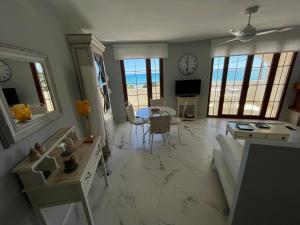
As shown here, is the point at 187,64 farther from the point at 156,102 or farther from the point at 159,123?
the point at 159,123

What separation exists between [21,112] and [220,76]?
4.31 m

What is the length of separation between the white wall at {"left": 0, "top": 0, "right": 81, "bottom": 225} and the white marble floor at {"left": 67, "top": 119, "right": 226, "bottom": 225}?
53cm

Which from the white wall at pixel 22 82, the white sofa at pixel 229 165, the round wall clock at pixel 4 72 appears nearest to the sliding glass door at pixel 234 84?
the white sofa at pixel 229 165

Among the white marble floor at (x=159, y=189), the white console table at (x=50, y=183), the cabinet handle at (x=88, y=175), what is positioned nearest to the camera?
the white console table at (x=50, y=183)

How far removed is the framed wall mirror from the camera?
92 centimetres

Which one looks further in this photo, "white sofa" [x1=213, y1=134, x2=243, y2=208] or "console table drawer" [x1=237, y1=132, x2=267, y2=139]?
"console table drawer" [x1=237, y1=132, x2=267, y2=139]

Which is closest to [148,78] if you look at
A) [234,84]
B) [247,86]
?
[234,84]

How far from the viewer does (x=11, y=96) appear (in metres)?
0.99

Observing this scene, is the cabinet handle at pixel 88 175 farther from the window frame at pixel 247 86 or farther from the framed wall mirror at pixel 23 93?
the window frame at pixel 247 86

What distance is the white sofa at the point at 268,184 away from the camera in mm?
848

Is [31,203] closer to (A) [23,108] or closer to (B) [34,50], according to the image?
(A) [23,108]

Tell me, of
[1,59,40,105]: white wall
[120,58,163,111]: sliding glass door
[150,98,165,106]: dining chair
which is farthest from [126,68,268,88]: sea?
[1,59,40,105]: white wall

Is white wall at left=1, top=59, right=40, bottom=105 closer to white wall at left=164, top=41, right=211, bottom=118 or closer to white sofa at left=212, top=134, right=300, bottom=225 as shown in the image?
white sofa at left=212, top=134, right=300, bottom=225

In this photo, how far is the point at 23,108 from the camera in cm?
108
